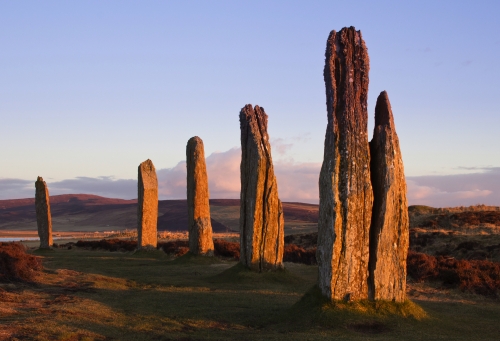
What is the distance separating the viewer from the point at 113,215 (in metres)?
89.1

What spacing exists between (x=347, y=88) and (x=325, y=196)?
226 cm

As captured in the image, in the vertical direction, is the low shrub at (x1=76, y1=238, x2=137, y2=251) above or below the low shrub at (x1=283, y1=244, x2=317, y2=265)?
below

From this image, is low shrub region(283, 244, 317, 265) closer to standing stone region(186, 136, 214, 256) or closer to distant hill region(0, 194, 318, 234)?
standing stone region(186, 136, 214, 256)

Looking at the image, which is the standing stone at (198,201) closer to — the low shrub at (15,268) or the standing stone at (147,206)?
the standing stone at (147,206)

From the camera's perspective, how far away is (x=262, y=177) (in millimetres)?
17641

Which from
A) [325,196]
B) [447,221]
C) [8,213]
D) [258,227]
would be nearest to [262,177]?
[258,227]

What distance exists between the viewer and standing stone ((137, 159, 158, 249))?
27.0m

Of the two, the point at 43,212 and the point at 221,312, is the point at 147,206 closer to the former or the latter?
the point at 43,212

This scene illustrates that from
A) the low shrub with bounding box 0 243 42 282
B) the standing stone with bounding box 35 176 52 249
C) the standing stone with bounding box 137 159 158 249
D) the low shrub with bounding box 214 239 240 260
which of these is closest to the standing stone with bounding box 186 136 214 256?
the low shrub with bounding box 214 239 240 260

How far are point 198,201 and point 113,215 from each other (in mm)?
68447

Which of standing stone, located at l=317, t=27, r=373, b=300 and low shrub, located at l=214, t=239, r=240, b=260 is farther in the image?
low shrub, located at l=214, t=239, r=240, b=260

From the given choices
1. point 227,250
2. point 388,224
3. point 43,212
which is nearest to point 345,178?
point 388,224

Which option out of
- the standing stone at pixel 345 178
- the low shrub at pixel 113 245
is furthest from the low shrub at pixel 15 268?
the low shrub at pixel 113 245

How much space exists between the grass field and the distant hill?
51067 millimetres
